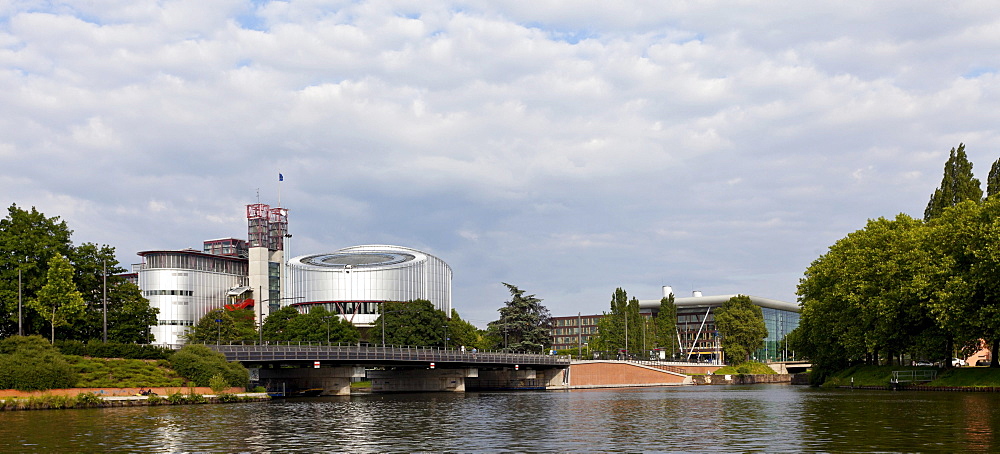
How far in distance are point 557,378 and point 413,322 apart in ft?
78.5

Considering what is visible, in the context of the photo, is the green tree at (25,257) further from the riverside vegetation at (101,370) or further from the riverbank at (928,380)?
the riverbank at (928,380)

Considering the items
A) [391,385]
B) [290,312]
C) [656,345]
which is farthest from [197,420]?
[656,345]

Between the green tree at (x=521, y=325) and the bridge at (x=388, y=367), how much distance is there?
241 inches

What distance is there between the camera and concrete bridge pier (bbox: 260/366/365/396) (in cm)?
11466

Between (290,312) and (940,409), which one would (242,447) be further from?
(290,312)

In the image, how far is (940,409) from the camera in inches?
2185

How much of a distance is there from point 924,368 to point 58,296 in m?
84.9

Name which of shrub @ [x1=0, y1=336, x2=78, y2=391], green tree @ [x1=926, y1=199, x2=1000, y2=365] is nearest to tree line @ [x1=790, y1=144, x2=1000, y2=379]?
green tree @ [x1=926, y1=199, x2=1000, y2=365]

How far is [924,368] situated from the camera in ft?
314

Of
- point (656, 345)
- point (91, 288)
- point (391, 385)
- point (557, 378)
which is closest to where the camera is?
point (91, 288)

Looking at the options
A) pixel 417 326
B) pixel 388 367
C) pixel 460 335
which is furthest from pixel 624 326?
pixel 388 367

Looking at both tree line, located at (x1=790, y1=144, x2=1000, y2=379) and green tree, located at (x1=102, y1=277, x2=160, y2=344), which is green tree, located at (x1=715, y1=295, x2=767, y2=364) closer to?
tree line, located at (x1=790, y1=144, x2=1000, y2=379)

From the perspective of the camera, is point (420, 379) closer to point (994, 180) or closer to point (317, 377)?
point (317, 377)

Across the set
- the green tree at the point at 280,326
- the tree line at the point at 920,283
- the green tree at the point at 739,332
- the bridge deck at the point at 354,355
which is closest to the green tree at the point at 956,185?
the tree line at the point at 920,283
